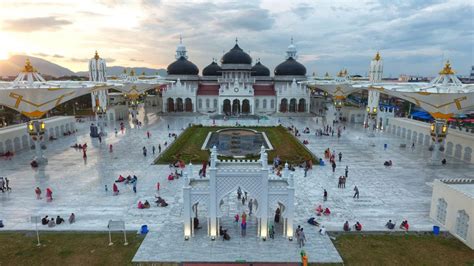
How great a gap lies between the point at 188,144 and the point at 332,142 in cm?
1742

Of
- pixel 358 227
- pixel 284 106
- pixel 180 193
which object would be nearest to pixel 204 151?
pixel 180 193

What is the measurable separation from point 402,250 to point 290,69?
61706mm

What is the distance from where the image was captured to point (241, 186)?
14531mm

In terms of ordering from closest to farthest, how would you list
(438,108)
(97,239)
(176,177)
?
(97,239) < (176,177) < (438,108)

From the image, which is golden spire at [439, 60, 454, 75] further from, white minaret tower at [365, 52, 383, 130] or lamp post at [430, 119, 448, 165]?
white minaret tower at [365, 52, 383, 130]

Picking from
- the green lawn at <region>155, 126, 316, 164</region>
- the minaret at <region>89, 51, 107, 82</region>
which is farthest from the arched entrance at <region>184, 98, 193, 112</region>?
the green lawn at <region>155, 126, 316, 164</region>

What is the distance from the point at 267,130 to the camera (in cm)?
4297

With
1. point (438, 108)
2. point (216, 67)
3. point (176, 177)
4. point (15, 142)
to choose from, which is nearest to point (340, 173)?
point (438, 108)

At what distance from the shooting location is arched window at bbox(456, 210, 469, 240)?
1511 centimetres

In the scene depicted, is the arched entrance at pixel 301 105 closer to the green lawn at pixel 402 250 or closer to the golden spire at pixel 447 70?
the golden spire at pixel 447 70

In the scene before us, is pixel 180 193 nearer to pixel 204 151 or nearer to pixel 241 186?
pixel 241 186

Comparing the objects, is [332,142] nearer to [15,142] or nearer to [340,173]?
[340,173]

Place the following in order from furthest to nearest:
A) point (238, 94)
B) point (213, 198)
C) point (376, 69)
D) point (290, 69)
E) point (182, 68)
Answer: point (182, 68)
point (290, 69)
point (238, 94)
point (376, 69)
point (213, 198)

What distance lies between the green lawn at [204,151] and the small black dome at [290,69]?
3279cm
